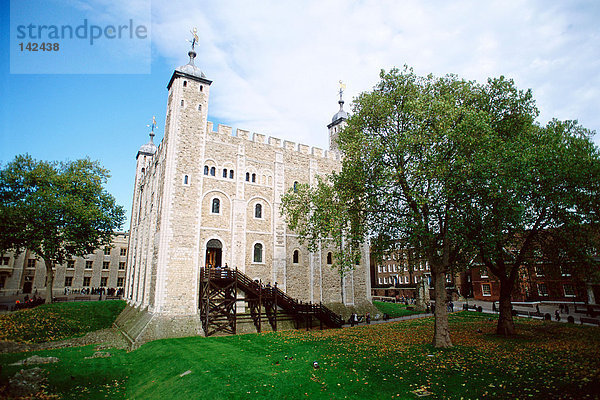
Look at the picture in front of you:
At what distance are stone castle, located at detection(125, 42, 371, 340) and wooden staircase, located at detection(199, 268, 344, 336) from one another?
103cm

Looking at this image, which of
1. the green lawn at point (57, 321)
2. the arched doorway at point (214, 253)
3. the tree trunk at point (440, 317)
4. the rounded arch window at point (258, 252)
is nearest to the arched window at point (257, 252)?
the rounded arch window at point (258, 252)

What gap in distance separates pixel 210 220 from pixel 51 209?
17838 millimetres

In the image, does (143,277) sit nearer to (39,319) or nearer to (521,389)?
(39,319)

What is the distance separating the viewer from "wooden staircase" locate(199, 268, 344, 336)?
20344mm

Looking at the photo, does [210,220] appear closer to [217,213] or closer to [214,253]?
[217,213]

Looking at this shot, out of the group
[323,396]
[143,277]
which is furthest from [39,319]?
[323,396]

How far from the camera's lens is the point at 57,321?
79.8ft

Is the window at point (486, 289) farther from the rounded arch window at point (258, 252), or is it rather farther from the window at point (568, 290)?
the rounded arch window at point (258, 252)

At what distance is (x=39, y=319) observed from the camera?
2372 centimetres

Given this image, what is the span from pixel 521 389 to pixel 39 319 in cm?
3055

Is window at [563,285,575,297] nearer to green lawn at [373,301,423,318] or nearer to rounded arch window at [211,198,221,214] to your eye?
green lawn at [373,301,423,318]

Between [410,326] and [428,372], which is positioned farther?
[410,326]

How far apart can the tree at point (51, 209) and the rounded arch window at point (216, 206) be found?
1580 cm

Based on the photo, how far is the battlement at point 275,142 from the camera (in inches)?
991
